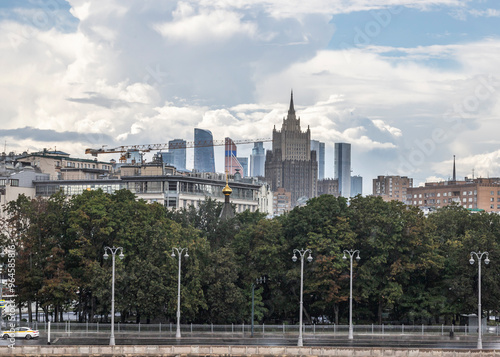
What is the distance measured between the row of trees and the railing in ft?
5.89

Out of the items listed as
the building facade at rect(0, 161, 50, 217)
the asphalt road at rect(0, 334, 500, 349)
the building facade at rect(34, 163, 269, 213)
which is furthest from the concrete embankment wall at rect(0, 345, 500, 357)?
the building facade at rect(0, 161, 50, 217)

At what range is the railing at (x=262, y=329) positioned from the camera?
281ft

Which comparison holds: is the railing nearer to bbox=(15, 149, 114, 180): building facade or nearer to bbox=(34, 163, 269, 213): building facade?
bbox=(34, 163, 269, 213): building facade

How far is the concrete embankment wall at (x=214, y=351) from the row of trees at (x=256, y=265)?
662 inches

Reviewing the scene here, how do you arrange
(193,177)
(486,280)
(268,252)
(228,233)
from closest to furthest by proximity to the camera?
(486,280), (268,252), (228,233), (193,177)

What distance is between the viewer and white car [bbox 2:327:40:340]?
255 feet

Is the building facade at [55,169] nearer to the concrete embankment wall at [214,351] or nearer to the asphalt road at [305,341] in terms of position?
the asphalt road at [305,341]

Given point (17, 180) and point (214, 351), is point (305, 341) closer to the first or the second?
point (214, 351)

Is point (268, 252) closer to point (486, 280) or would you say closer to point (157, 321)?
point (157, 321)

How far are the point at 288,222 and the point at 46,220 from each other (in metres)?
27.8

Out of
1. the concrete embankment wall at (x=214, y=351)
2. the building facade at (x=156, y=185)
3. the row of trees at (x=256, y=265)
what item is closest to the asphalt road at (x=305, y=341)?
the row of trees at (x=256, y=265)

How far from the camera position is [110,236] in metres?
92.6

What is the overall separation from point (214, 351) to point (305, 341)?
1472 cm

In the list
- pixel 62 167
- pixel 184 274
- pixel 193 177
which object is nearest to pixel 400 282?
pixel 184 274
